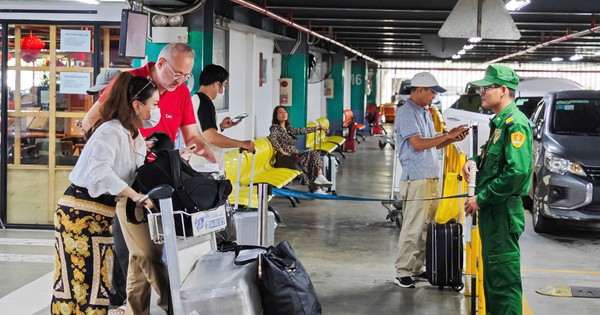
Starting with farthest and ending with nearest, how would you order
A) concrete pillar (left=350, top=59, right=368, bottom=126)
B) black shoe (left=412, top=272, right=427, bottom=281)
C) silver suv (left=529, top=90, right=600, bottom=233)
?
concrete pillar (left=350, top=59, right=368, bottom=126) < silver suv (left=529, top=90, right=600, bottom=233) < black shoe (left=412, top=272, right=427, bottom=281)

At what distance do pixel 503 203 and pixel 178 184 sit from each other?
197 cm

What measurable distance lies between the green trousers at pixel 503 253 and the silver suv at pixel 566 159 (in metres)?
5.15

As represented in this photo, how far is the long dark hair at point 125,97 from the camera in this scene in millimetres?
4969

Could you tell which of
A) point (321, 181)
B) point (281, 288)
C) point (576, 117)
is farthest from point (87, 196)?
point (321, 181)

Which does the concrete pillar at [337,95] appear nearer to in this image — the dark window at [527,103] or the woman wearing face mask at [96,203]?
the dark window at [527,103]

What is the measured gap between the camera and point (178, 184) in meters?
4.81

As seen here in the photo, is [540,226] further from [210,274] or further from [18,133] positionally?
[210,274]

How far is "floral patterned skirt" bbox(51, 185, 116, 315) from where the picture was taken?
486 cm

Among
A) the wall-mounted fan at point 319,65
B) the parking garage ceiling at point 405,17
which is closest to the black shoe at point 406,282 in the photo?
the parking garage ceiling at point 405,17

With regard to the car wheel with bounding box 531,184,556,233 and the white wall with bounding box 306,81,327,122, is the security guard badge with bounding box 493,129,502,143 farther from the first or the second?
the white wall with bounding box 306,81,327,122

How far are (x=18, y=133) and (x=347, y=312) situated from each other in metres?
4.96

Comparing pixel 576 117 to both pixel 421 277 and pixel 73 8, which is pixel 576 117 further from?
pixel 73 8

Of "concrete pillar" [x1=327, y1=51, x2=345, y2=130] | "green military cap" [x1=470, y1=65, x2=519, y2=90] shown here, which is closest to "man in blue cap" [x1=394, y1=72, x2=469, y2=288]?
"green military cap" [x1=470, y1=65, x2=519, y2=90]

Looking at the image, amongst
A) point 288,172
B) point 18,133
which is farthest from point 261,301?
point 288,172
